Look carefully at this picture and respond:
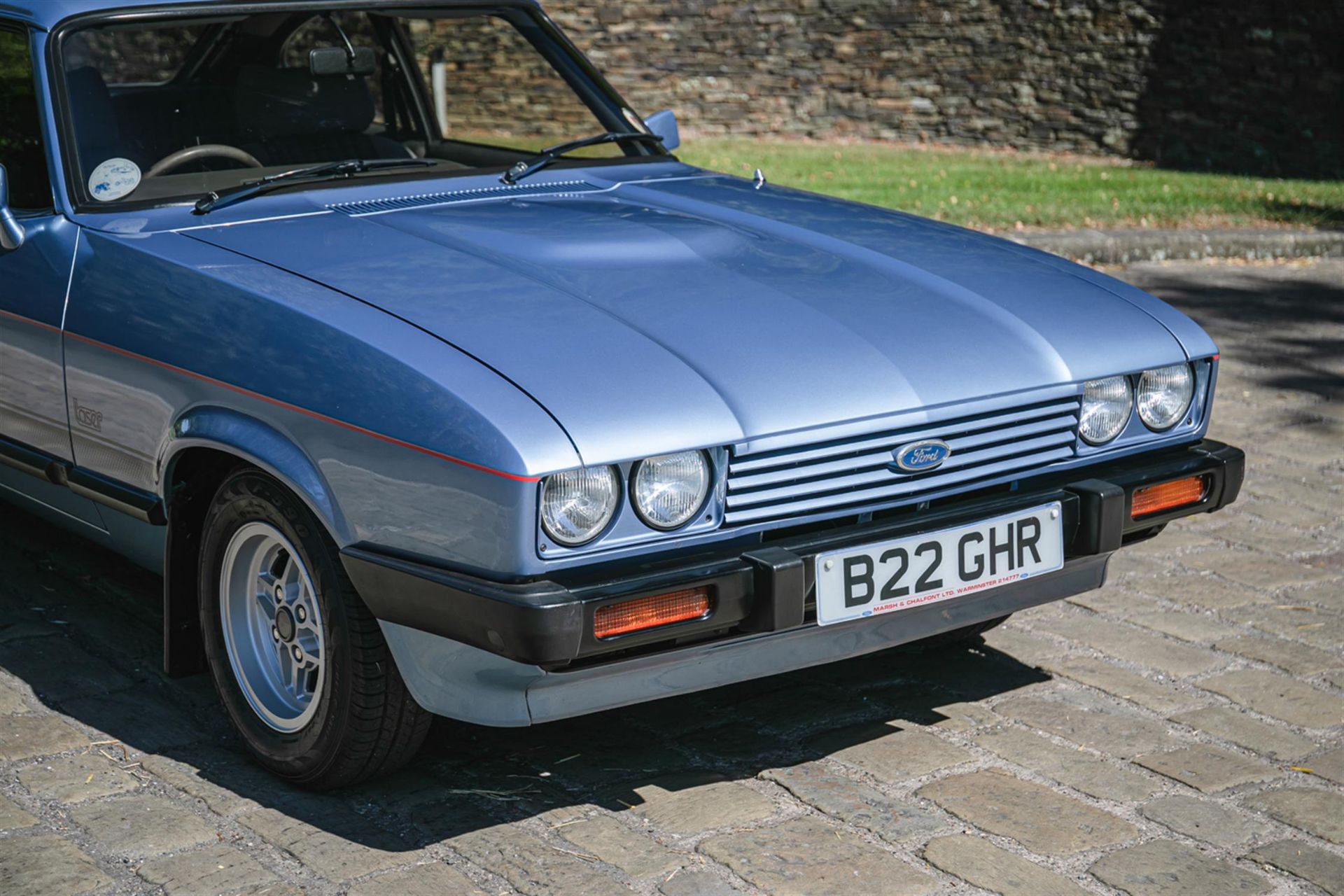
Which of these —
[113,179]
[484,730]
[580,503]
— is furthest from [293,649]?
[113,179]

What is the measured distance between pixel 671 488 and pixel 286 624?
94 centimetres

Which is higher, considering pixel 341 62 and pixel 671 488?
pixel 341 62

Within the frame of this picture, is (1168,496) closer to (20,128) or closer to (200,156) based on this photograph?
(200,156)

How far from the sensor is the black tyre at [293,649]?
285cm

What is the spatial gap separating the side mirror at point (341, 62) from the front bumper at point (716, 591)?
6.19ft

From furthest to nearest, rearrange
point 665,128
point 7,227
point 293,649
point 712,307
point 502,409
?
point 665,128, point 7,227, point 293,649, point 712,307, point 502,409

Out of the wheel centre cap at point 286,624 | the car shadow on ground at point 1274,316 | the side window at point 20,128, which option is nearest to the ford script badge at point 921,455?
the wheel centre cap at point 286,624

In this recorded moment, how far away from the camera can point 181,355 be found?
302 centimetres

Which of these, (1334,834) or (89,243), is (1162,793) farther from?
→ (89,243)

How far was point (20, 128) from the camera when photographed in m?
3.72

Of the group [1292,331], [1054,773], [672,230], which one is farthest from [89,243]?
[1292,331]

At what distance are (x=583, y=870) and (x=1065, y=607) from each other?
6.19ft

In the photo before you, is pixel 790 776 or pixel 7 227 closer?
pixel 790 776

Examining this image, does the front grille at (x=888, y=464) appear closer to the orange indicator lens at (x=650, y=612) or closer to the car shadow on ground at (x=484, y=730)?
the orange indicator lens at (x=650, y=612)
